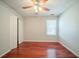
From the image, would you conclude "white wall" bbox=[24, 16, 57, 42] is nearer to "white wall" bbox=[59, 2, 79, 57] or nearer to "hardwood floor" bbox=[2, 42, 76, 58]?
"hardwood floor" bbox=[2, 42, 76, 58]

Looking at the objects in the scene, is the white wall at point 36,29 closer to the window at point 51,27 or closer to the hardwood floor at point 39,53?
the window at point 51,27

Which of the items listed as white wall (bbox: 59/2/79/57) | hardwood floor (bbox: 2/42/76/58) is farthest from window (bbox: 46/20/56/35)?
white wall (bbox: 59/2/79/57)

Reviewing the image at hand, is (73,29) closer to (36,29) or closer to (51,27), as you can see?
(51,27)

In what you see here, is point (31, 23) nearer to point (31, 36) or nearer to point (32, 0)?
point (31, 36)

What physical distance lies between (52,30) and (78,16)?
178 inches

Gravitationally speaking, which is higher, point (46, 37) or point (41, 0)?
point (41, 0)

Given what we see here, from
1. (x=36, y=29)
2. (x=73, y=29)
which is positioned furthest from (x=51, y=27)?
(x=73, y=29)

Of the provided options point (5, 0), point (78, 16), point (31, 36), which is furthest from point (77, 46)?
point (31, 36)

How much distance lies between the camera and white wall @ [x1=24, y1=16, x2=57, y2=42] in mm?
8227

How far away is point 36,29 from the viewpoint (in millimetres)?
8273

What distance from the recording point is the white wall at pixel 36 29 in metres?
8.23

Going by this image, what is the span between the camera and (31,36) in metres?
8.29

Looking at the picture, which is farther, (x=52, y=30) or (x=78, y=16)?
(x=52, y=30)

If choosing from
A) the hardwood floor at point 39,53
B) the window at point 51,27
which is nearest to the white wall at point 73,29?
the hardwood floor at point 39,53
